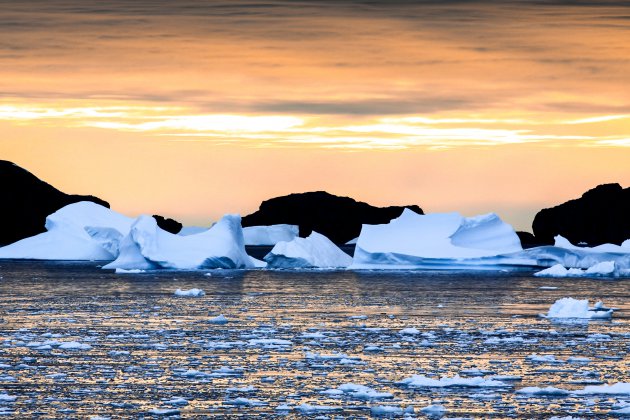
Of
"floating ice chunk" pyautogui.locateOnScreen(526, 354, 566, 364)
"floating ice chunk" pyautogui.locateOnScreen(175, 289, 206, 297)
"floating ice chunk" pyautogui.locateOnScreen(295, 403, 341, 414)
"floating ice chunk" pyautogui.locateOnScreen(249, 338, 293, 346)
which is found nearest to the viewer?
"floating ice chunk" pyautogui.locateOnScreen(295, 403, 341, 414)

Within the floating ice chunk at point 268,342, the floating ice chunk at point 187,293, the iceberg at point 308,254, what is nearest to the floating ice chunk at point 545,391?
the floating ice chunk at point 268,342

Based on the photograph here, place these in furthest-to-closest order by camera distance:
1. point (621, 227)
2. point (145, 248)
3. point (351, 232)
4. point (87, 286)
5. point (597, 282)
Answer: point (351, 232)
point (621, 227)
point (145, 248)
point (597, 282)
point (87, 286)

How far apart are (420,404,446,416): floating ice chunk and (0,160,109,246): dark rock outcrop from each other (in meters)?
91.8

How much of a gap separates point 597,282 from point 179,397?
28.0 m

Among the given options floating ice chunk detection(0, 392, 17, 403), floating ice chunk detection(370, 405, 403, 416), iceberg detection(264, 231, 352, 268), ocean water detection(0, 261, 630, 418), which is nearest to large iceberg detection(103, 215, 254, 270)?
iceberg detection(264, 231, 352, 268)

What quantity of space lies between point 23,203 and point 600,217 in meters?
53.6

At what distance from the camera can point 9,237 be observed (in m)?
104

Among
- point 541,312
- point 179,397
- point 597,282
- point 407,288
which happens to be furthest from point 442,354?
point 597,282

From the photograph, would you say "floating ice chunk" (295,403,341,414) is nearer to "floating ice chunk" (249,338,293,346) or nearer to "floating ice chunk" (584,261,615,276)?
"floating ice chunk" (249,338,293,346)

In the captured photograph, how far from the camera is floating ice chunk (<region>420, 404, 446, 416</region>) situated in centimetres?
1096

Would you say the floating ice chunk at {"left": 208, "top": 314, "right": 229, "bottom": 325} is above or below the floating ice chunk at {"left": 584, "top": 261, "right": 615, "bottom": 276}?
below

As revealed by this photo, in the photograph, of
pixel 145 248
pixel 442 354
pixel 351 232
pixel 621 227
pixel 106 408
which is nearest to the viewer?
pixel 106 408

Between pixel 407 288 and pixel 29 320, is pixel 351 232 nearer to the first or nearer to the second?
pixel 407 288

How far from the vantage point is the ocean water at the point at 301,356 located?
11.5 meters
